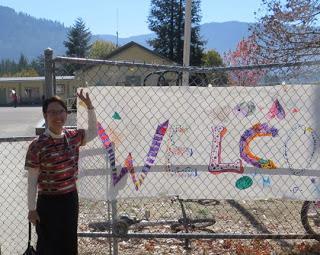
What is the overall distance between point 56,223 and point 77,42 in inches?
3144

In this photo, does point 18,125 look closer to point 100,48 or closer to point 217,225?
point 217,225

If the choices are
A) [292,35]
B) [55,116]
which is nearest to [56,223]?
[55,116]

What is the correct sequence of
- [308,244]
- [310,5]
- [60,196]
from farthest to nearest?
[310,5] < [308,244] < [60,196]

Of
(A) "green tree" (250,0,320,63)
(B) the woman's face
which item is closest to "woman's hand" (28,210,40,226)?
(B) the woman's face

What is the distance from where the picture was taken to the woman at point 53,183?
3813mm

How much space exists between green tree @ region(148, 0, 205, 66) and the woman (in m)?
52.3

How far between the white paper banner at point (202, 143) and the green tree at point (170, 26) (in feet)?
170

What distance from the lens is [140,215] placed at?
22.7 ft

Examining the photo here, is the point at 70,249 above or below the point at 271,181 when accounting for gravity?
below

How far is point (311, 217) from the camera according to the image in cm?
618

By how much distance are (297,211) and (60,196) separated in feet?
14.6

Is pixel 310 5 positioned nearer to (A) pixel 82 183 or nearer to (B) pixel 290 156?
(B) pixel 290 156

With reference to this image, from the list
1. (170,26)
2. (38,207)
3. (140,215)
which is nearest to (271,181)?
(38,207)

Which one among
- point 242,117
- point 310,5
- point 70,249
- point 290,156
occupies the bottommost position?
point 70,249
